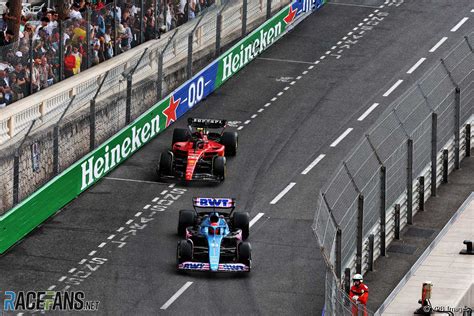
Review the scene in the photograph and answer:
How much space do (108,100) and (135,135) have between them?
1.44 meters

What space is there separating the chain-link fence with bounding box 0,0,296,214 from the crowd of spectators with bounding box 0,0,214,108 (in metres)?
0.61

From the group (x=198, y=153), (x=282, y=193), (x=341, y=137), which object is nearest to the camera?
(x=282, y=193)

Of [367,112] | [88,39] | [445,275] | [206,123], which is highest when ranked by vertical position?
[88,39]

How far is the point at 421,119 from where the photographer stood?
46406mm

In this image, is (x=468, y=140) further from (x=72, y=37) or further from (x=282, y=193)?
(x=72, y=37)

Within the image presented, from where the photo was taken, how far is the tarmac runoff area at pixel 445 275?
40.8 meters

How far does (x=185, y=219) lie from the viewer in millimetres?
45094

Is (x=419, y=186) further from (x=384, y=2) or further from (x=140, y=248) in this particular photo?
(x=384, y=2)

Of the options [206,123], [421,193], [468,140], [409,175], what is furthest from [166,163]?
[468,140]

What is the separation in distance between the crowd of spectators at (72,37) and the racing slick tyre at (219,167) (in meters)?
5.40

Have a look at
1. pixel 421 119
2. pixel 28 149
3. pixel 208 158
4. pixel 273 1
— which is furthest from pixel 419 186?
pixel 273 1

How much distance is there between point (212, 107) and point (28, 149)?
1090cm

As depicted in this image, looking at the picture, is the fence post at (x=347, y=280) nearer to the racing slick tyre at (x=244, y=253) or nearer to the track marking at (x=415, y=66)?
the racing slick tyre at (x=244, y=253)

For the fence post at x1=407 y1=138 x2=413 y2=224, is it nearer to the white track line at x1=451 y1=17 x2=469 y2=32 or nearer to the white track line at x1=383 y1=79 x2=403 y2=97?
the white track line at x1=383 y1=79 x2=403 y2=97
